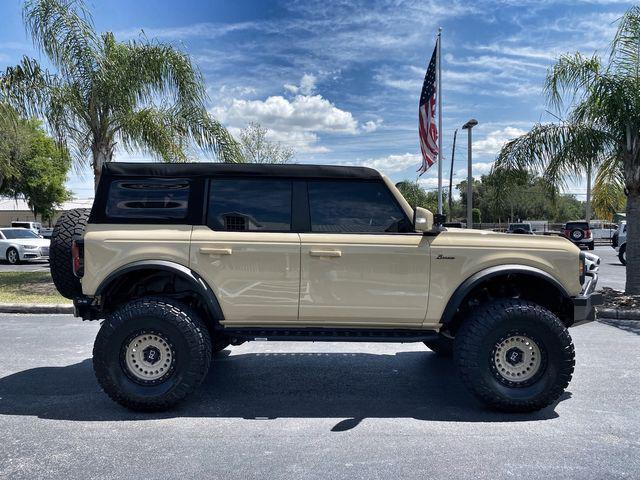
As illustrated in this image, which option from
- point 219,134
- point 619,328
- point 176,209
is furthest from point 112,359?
point 219,134

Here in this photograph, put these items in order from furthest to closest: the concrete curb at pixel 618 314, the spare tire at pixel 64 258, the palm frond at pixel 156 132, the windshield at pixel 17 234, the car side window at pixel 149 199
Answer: the windshield at pixel 17 234 → the palm frond at pixel 156 132 → the concrete curb at pixel 618 314 → the spare tire at pixel 64 258 → the car side window at pixel 149 199

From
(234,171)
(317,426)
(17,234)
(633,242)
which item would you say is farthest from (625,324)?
(17,234)

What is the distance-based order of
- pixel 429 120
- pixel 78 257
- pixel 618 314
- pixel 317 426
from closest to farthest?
pixel 317 426 → pixel 78 257 → pixel 618 314 → pixel 429 120

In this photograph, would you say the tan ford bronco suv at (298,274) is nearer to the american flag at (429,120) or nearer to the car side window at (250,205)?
the car side window at (250,205)

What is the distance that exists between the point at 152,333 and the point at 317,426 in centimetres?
154

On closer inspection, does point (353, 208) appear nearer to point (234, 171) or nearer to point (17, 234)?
point (234, 171)

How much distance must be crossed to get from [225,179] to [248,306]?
1131mm

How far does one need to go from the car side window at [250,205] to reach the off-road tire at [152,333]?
89 cm

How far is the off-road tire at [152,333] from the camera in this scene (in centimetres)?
398

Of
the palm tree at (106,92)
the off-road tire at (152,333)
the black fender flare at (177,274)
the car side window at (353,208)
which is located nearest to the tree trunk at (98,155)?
the palm tree at (106,92)

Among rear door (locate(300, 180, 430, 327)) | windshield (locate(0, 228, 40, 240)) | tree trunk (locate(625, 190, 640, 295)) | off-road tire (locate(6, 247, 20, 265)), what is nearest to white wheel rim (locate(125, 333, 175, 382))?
rear door (locate(300, 180, 430, 327))

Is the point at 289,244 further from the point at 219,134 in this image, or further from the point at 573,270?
the point at 219,134

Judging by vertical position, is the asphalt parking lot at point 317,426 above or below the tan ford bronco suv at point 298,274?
below

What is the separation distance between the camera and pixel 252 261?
4059mm
